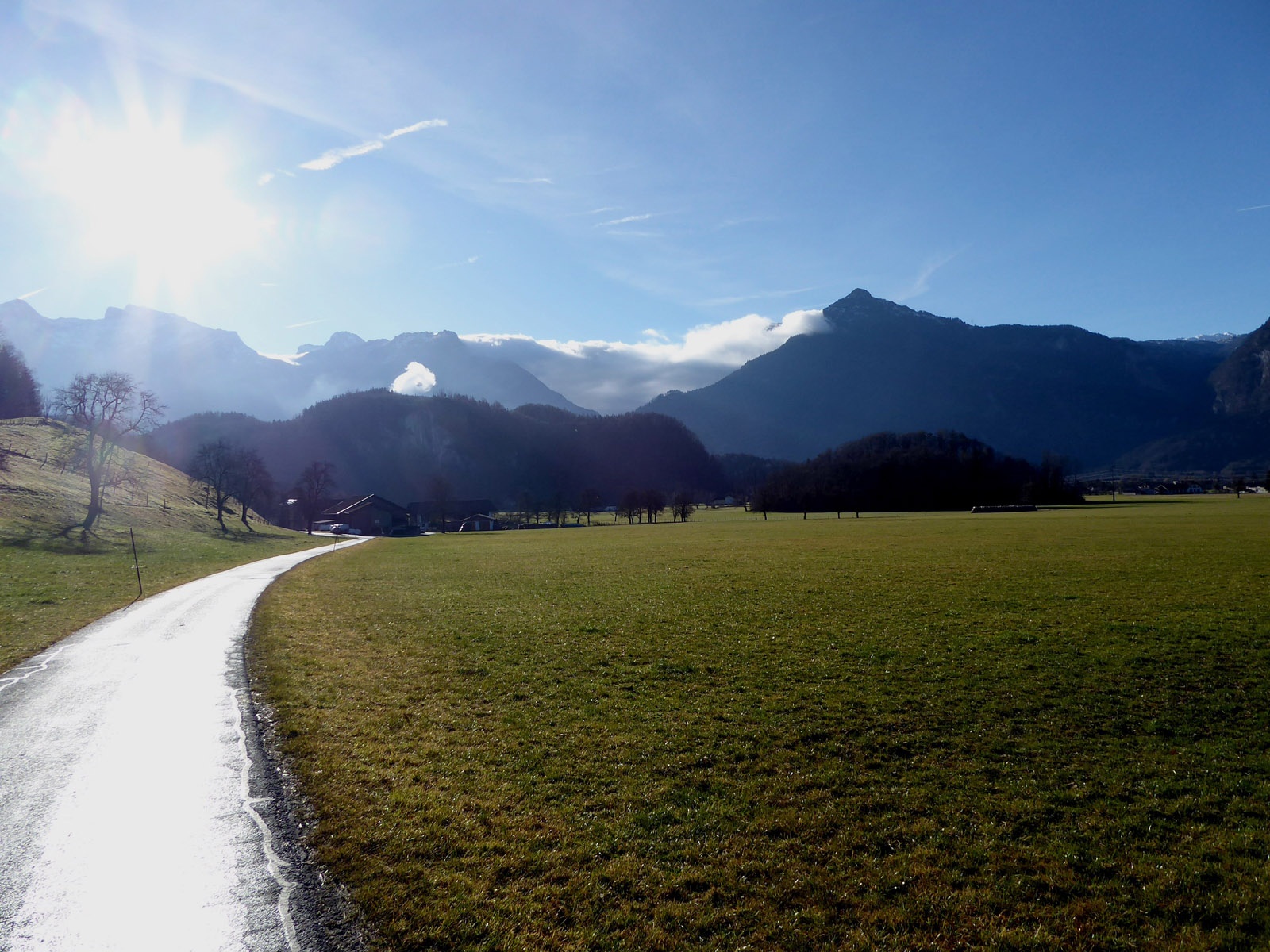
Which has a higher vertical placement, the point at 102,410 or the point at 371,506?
the point at 102,410

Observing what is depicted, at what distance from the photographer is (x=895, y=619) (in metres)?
19.8

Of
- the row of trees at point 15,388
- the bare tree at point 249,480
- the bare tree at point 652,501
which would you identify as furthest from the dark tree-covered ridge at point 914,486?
the row of trees at point 15,388

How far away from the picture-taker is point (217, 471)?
297 ft

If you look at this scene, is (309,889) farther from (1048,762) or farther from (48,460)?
(48,460)

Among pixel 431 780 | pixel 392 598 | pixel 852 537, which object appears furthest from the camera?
pixel 852 537

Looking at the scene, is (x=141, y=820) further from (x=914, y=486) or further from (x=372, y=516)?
(x=914, y=486)

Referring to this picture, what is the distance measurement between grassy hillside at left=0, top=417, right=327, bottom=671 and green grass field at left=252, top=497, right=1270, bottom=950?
9.31 metres

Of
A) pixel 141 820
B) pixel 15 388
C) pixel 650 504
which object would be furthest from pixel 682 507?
pixel 141 820

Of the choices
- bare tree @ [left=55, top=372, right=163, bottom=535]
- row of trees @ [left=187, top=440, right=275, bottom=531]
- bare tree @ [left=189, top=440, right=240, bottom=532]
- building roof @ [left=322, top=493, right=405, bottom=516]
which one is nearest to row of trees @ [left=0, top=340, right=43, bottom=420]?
bare tree @ [left=189, top=440, right=240, bottom=532]

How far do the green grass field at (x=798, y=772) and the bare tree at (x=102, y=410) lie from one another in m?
55.6

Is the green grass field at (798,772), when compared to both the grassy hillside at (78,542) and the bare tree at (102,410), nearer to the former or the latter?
the grassy hillside at (78,542)

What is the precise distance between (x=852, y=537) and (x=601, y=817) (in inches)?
2174

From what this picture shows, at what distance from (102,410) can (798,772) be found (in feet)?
250

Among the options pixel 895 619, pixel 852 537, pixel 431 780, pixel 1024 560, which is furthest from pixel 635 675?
pixel 852 537
